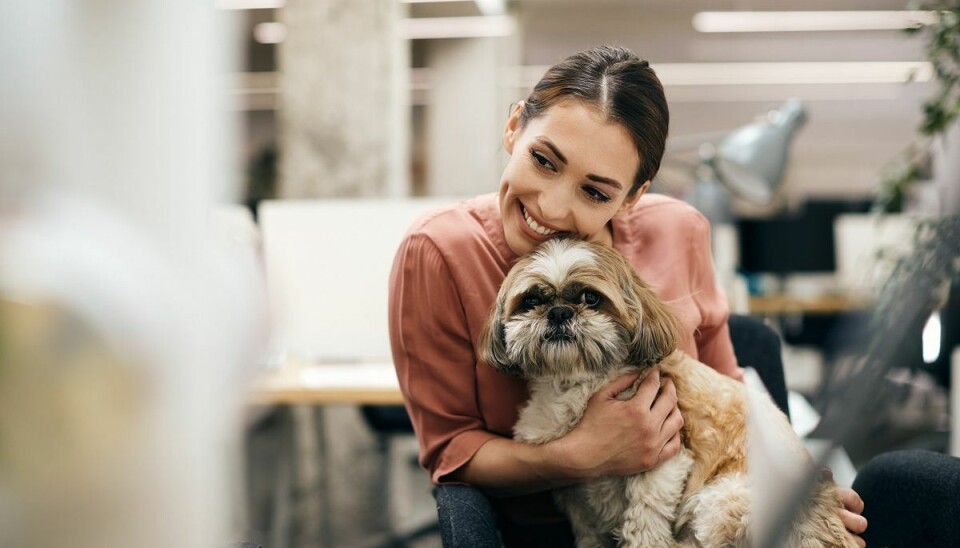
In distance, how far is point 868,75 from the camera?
Answer: 39.5 feet

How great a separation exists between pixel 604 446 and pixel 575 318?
8.6 inches

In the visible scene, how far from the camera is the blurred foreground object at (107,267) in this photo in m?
0.43

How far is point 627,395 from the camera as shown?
1.44 metres

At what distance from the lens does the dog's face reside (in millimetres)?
1348

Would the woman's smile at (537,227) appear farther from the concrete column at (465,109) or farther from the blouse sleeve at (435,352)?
the concrete column at (465,109)

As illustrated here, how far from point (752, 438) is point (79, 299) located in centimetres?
95

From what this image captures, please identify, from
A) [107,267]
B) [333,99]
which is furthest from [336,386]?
[107,267]

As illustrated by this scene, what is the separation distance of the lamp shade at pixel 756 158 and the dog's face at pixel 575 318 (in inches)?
70.1

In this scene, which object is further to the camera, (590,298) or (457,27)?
(457,27)

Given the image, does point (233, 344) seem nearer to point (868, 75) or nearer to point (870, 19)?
point (870, 19)

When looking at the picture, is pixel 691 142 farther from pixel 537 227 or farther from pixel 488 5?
pixel 488 5

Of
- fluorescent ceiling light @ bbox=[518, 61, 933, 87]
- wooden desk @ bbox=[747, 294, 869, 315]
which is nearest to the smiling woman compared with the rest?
wooden desk @ bbox=[747, 294, 869, 315]

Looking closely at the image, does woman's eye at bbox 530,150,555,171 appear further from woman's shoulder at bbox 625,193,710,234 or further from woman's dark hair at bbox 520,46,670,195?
woman's shoulder at bbox 625,193,710,234

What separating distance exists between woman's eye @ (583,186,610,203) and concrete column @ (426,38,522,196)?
6924 millimetres
